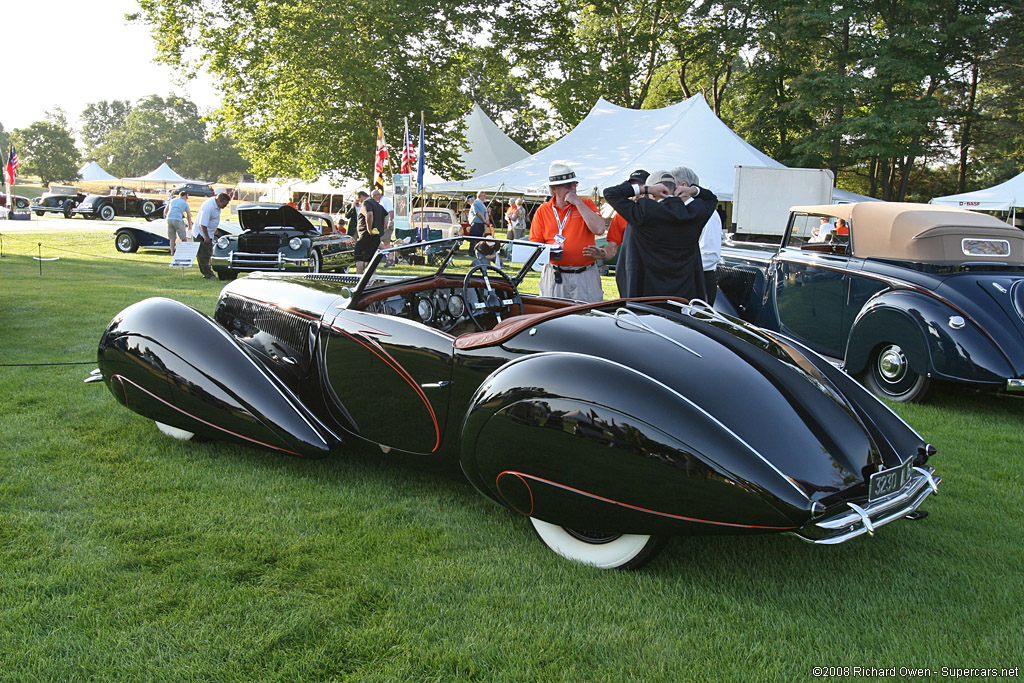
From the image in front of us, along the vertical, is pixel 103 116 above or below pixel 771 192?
above

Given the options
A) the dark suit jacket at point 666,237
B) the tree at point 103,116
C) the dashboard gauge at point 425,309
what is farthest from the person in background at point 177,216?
the tree at point 103,116

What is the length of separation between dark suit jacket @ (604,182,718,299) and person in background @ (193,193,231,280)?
10.7 meters

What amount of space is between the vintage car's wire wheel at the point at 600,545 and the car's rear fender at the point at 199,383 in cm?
134

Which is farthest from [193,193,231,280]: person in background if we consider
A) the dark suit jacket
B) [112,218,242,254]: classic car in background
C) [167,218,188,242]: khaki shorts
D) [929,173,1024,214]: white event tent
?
[929,173,1024,214]: white event tent

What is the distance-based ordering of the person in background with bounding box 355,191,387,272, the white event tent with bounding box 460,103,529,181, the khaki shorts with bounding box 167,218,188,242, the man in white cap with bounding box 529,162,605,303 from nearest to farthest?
the man in white cap with bounding box 529,162,605,303
the person in background with bounding box 355,191,387,272
the khaki shorts with bounding box 167,218,188,242
the white event tent with bounding box 460,103,529,181

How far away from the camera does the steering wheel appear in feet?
13.5

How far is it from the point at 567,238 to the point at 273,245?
951cm

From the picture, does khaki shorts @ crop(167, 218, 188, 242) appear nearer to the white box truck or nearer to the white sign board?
the white sign board

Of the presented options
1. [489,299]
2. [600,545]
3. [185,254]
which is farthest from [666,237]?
[185,254]

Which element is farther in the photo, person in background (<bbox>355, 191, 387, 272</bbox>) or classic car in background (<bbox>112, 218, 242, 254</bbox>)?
classic car in background (<bbox>112, 218, 242, 254</bbox>)

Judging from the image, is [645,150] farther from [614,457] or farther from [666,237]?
[614,457]

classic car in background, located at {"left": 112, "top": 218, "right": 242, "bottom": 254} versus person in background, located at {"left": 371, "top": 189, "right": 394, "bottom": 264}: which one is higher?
person in background, located at {"left": 371, "top": 189, "right": 394, "bottom": 264}

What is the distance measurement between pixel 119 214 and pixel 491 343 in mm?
39064

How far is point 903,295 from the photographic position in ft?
18.4
